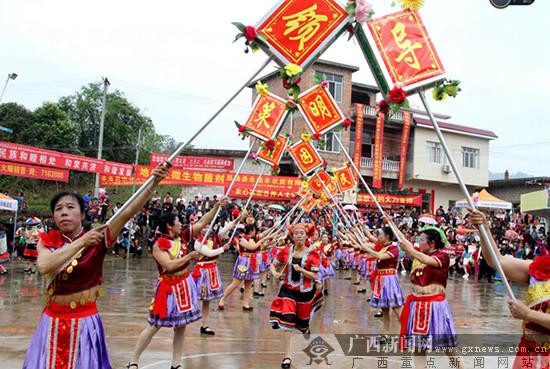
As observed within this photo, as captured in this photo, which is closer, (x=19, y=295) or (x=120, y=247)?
(x=19, y=295)

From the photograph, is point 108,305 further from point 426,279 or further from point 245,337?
point 426,279

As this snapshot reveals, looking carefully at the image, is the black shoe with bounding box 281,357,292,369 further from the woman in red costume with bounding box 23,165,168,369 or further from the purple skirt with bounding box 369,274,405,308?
the woman in red costume with bounding box 23,165,168,369

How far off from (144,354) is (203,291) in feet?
6.29

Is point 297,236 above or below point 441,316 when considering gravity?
above

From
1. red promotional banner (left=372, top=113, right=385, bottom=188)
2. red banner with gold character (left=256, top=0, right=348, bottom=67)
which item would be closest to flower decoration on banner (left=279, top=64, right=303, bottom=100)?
red banner with gold character (left=256, top=0, right=348, bottom=67)

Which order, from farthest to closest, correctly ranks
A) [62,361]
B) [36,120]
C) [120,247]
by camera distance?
[36,120] < [120,247] < [62,361]

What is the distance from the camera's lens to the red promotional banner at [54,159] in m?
19.5

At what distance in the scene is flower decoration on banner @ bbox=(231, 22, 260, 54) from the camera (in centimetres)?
480

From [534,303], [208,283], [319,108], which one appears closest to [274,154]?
[319,108]

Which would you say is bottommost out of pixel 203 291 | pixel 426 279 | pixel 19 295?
pixel 19 295

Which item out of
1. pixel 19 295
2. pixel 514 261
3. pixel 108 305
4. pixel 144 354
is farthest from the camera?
pixel 19 295

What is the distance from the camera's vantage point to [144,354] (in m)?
Answer: 6.73

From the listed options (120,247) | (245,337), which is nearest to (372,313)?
(245,337)

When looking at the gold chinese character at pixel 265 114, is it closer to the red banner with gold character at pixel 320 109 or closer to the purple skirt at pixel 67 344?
the red banner with gold character at pixel 320 109
